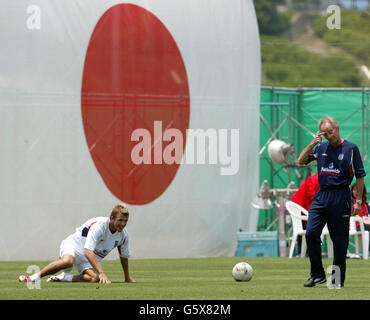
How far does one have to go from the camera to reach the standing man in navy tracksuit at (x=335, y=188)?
39.3ft

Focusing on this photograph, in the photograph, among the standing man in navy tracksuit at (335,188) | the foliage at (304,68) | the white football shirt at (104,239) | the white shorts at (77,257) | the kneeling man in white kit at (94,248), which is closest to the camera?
the standing man in navy tracksuit at (335,188)

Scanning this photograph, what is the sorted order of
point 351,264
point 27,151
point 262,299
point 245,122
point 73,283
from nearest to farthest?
point 262,299
point 73,283
point 351,264
point 27,151
point 245,122

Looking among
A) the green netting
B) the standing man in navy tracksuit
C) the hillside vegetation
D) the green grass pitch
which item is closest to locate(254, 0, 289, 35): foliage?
the hillside vegetation

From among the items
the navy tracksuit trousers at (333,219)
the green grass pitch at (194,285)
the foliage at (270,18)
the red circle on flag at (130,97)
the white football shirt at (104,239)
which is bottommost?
the green grass pitch at (194,285)

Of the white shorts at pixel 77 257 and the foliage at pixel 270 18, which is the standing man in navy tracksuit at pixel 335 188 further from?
the foliage at pixel 270 18

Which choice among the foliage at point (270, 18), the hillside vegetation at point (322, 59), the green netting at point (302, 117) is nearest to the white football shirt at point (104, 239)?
the green netting at point (302, 117)

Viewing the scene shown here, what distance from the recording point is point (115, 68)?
20.2 meters

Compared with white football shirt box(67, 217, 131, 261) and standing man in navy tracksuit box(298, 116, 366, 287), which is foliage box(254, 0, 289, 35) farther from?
standing man in navy tracksuit box(298, 116, 366, 287)

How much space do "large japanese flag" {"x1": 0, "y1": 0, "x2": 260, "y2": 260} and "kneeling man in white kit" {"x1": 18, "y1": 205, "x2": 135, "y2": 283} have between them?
626 cm

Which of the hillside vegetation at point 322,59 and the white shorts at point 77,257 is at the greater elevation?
the hillside vegetation at point 322,59

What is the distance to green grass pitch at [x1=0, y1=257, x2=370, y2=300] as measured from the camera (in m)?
11.0

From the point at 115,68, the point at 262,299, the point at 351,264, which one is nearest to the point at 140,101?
the point at 115,68

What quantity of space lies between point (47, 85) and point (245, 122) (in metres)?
4.54

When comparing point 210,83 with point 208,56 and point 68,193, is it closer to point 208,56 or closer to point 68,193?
point 208,56
